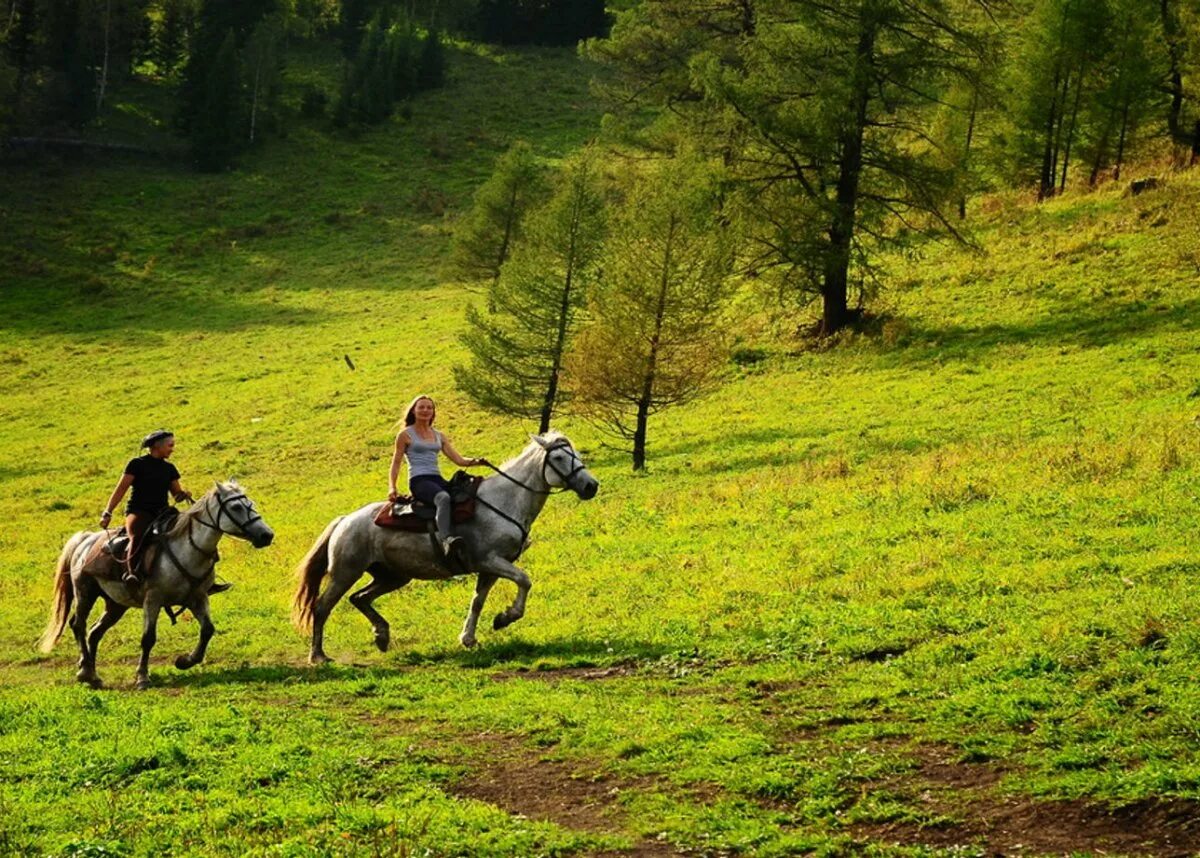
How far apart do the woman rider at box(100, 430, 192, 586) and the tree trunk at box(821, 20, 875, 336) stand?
2658 centimetres

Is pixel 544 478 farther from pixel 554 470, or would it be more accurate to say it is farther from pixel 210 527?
pixel 210 527

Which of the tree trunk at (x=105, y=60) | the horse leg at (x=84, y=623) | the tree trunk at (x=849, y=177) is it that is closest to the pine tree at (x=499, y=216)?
the tree trunk at (x=849, y=177)

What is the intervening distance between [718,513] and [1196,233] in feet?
84.5

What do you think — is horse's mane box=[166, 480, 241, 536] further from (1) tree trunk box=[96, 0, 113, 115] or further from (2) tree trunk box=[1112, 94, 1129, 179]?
(1) tree trunk box=[96, 0, 113, 115]

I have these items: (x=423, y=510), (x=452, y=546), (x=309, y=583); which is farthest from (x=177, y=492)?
(x=452, y=546)

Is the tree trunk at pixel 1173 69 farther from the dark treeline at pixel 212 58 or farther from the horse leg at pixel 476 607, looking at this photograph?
the dark treeline at pixel 212 58

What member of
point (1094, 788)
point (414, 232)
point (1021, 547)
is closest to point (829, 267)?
point (1021, 547)

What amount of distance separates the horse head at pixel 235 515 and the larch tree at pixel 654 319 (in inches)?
655

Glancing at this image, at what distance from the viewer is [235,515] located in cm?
1564

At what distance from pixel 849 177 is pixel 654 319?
38.7 feet

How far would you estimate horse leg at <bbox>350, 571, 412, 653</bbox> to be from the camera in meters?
16.4

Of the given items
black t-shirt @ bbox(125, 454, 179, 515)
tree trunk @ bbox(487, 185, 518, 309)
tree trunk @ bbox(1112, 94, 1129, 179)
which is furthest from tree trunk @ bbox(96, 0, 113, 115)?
black t-shirt @ bbox(125, 454, 179, 515)

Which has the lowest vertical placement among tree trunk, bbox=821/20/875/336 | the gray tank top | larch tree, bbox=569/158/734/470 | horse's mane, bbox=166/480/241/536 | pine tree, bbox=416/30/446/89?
horse's mane, bbox=166/480/241/536

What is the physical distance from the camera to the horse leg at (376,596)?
16406mm
